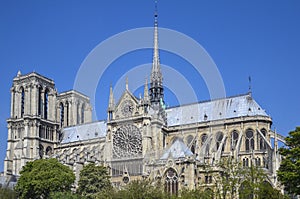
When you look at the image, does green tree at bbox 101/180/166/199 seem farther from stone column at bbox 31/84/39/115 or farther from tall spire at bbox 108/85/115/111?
stone column at bbox 31/84/39/115

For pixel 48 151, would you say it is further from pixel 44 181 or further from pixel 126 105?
pixel 44 181

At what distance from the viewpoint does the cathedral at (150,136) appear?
2237 inches

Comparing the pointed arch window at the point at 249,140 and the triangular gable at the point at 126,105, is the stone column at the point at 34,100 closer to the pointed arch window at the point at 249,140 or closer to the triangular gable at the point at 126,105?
the triangular gable at the point at 126,105

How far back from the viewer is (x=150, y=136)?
2515 inches

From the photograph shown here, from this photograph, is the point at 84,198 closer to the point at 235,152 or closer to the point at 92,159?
the point at 92,159

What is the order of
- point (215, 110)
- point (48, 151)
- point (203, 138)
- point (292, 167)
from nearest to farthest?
1. point (292, 167)
2. point (203, 138)
3. point (215, 110)
4. point (48, 151)

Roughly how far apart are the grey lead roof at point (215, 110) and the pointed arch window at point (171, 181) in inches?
603

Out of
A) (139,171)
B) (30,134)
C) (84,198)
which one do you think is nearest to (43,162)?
(84,198)

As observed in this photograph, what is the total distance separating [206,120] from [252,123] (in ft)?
23.6

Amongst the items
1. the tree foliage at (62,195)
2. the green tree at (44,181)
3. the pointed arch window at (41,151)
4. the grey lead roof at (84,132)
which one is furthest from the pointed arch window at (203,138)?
the pointed arch window at (41,151)

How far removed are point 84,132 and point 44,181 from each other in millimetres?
27464

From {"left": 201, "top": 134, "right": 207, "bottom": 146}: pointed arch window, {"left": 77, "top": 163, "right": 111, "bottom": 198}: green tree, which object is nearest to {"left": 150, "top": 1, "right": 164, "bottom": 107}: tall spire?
{"left": 201, "top": 134, "right": 207, "bottom": 146}: pointed arch window

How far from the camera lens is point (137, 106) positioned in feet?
218

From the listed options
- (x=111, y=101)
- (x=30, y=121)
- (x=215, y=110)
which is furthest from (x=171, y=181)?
(x=30, y=121)
